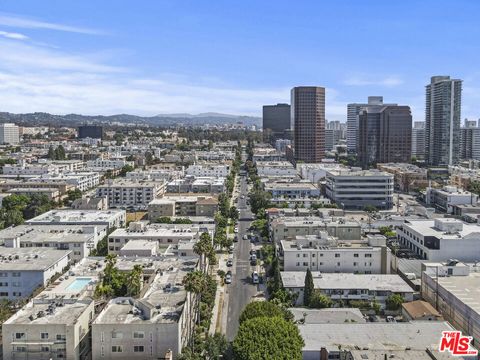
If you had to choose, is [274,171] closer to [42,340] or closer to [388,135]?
[388,135]

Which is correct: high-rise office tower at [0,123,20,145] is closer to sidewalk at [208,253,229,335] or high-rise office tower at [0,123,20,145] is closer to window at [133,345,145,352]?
sidewalk at [208,253,229,335]

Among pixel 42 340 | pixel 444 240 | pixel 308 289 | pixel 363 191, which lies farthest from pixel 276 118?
pixel 42 340

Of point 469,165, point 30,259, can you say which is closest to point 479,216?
point 30,259

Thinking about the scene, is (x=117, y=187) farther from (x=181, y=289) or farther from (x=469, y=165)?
(x=469, y=165)

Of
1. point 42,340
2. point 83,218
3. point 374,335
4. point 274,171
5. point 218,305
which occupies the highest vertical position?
point 274,171

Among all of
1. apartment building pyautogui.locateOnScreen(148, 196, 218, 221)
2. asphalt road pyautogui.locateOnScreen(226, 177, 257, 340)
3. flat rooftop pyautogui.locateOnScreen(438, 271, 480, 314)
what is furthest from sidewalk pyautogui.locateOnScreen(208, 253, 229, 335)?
apartment building pyautogui.locateOnScreen(148, 196, 218, 221)

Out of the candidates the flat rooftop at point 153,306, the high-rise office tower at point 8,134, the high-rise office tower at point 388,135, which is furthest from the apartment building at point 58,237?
the high-rise office tower at point 8,134
